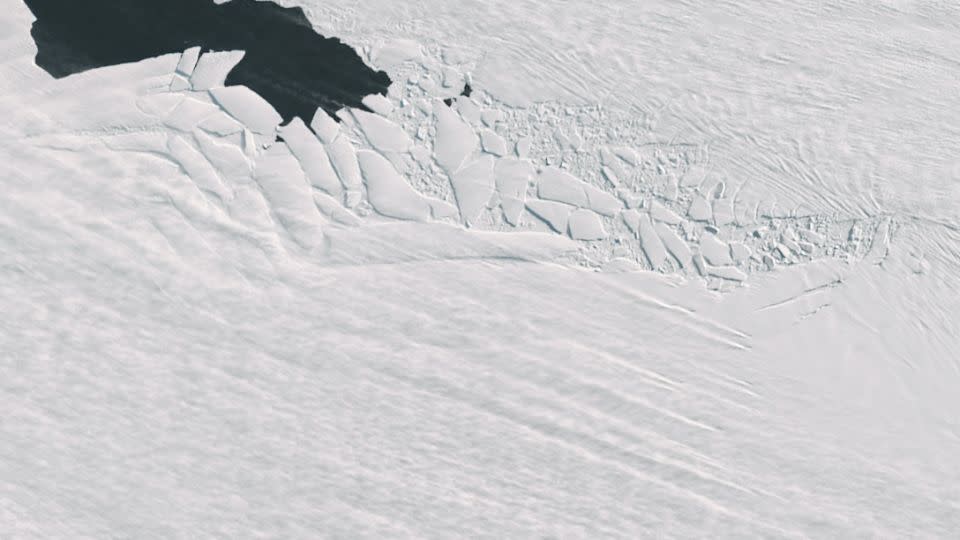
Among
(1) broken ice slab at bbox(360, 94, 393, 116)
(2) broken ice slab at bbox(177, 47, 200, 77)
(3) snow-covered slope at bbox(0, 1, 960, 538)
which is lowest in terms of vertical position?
(3) snow-covered slope at bbox(0, 1, 960, 538)

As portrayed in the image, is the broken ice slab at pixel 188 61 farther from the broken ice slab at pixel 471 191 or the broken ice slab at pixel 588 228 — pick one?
the broken ice slab at pixel 588 228

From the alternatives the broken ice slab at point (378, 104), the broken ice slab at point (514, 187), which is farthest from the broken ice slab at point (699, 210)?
the broken ice slab at point (378, 104)

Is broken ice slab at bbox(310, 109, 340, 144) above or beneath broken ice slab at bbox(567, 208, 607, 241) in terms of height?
above

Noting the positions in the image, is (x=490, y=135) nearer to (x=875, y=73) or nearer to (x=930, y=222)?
(x=875, y=73)

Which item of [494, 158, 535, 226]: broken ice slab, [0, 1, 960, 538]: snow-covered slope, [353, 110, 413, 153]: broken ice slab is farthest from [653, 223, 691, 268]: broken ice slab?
[353, 110, 413, 153]: broken ice slab

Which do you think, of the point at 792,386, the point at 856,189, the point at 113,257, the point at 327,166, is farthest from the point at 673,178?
the point at 113,257

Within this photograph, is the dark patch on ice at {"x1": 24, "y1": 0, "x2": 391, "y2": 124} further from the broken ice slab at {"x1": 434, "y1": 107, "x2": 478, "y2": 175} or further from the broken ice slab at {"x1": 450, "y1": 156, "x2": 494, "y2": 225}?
the broken ice slab at {"x1": 450, "y1": 156, "x2": 494, "y2": 225}
